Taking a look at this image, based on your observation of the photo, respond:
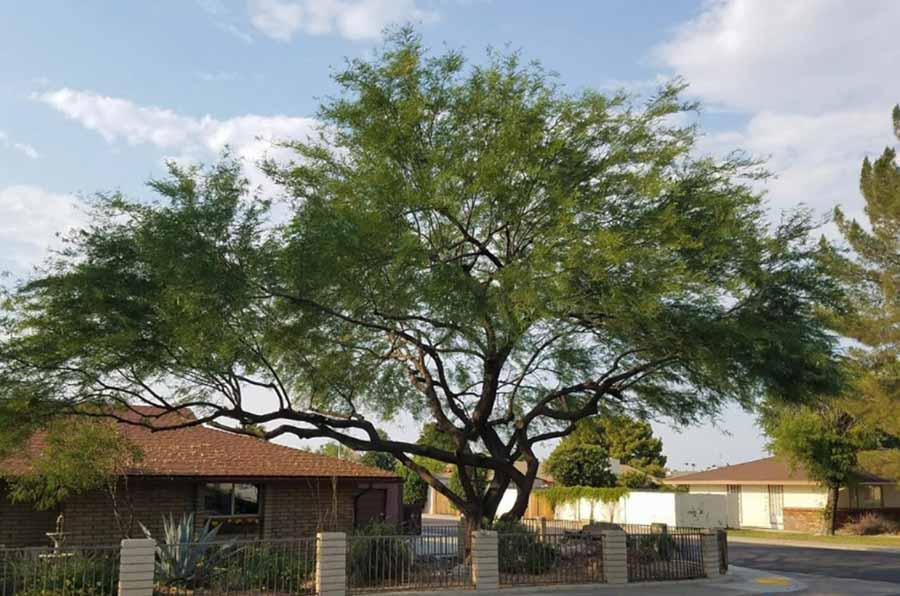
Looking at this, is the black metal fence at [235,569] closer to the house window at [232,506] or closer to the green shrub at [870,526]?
the house window at [232,506]

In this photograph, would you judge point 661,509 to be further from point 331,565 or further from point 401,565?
point 331,565

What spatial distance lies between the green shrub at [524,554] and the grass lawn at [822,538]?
76.2 ft

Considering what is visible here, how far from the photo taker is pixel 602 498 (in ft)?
152

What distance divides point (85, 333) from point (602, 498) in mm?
35494

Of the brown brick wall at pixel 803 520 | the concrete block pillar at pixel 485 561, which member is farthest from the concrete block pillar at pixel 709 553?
→ the brown brick wall at pixel 803 520

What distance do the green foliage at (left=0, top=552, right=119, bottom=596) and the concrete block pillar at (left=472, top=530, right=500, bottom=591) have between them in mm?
6681

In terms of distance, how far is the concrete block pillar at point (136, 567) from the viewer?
46.0ft

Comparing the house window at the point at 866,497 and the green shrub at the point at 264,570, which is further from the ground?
the house window at the point at 866,497

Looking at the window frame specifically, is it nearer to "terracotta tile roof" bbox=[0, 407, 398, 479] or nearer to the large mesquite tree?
"terracotta tile roof" bbox=[0, 407, 398, 479]

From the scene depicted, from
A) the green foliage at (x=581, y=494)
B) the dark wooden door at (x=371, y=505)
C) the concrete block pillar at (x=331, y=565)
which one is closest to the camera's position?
the concrete block pillar at (x=331, y=565)

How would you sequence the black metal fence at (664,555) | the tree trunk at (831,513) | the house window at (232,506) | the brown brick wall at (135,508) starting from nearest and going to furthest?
the black metal fence at (664,555) < the brown brick wall at (135,508) < the house window at (232,506) < the tree trunk at (831,513)

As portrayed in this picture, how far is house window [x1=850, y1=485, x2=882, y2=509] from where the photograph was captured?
4491 cm

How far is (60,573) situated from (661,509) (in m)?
34.8

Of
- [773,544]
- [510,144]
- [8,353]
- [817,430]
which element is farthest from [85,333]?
[817,430]
